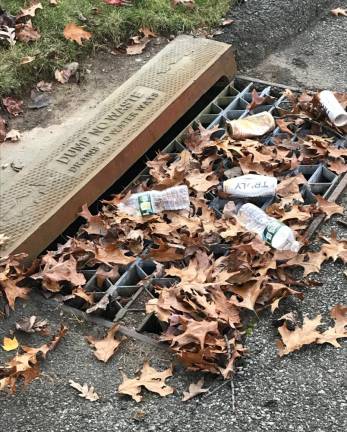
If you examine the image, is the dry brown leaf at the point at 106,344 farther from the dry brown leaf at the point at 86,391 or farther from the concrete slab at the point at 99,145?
the concrete slab at the point at 99,145

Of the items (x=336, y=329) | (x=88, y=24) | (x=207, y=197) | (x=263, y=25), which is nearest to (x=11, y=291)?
(x=207, y=197)

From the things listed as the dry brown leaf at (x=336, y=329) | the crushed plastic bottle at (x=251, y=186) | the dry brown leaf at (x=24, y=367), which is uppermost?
the crushed plastic bottle at (x=251, y=186)

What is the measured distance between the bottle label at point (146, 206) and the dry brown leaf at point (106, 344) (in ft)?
2.56

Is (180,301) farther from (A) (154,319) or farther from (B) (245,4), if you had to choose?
(B) (245,4)

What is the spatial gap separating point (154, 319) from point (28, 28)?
2.92 meters

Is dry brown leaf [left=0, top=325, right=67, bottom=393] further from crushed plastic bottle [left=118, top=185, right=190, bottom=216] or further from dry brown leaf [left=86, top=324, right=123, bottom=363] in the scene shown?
crushed plastic bottle [left=118, top=185, right=190, bottom=216]

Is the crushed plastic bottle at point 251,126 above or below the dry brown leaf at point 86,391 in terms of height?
above

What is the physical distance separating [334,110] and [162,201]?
1337mm

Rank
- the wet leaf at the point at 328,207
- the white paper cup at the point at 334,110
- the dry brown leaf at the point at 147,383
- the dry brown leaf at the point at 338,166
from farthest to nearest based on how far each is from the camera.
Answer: the white paper cup at the point at 334,110 → the dry brown leaf at the point at 338,166 → the wet leaf at the point at 328,207 → the dry brown leaf at the point at 147,383

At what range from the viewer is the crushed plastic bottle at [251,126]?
14.8 ft

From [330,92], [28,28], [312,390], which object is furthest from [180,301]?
[28,28]

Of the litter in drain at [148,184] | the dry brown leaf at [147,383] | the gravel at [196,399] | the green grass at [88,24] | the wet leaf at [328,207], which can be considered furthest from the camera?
the green grass at [88,24]

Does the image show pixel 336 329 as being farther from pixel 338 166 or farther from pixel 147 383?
pixel 338 166

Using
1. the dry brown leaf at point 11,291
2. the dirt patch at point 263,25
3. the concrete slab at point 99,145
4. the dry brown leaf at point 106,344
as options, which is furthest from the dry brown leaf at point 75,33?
the dry brown leaf at point 106,344
